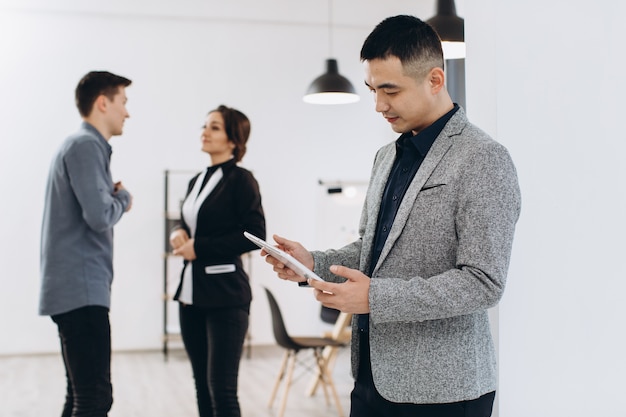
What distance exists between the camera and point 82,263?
2.43 meters

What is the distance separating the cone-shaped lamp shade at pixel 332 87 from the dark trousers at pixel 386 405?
3.54 metres

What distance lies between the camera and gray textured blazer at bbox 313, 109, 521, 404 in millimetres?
1314

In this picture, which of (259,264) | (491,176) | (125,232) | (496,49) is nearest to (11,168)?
(125,232)

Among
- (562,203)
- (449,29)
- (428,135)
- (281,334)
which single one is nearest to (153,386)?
(281,334)

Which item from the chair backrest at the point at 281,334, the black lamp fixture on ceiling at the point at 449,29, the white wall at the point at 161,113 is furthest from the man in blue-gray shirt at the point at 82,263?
the white wall at the point at 161,113

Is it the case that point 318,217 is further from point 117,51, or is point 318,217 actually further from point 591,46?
point 591,46

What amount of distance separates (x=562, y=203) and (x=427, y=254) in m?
0.71

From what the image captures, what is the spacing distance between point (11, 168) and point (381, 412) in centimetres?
601

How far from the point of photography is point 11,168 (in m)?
6.59

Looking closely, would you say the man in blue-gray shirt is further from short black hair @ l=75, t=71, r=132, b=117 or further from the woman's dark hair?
the woman's dark hair

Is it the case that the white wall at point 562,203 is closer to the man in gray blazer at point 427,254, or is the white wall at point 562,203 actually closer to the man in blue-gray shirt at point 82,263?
the man in gray blazer at point 427,254

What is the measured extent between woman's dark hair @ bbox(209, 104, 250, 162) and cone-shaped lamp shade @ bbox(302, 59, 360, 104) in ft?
5.93

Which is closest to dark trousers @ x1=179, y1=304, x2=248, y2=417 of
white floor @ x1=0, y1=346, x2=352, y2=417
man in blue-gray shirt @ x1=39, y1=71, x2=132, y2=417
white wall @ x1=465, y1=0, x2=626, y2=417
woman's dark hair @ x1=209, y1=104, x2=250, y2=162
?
man in blue-gray shirt @ x1=39, y1=71, x2=132, y2=417

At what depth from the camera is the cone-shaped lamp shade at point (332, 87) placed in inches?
194
